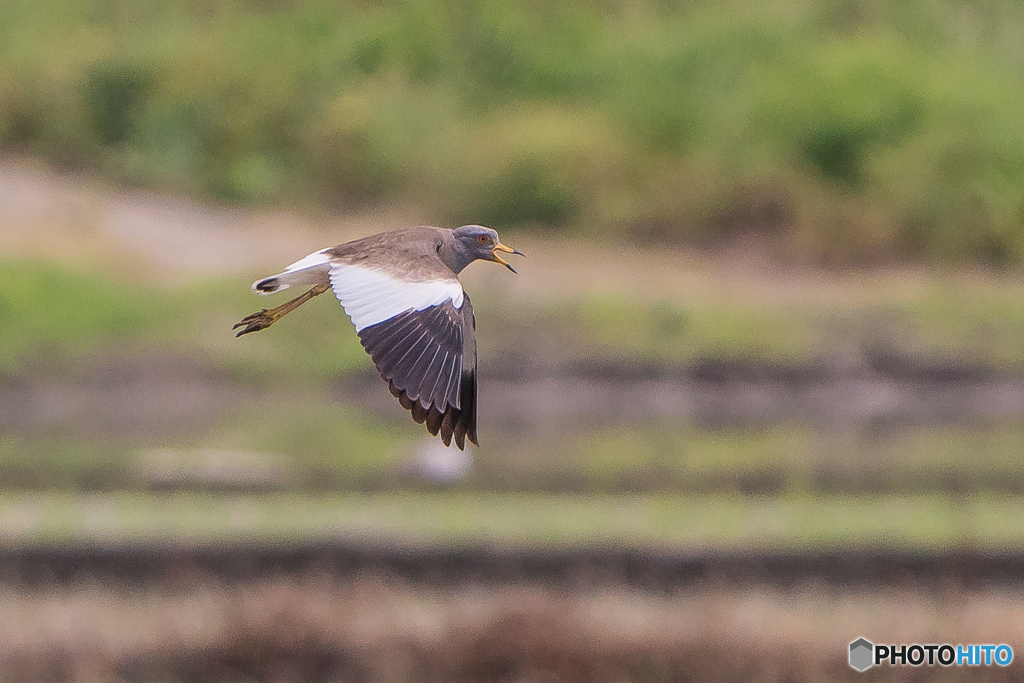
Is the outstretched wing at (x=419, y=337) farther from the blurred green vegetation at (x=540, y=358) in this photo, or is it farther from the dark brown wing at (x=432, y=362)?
the blurred green vegetation at (x=540, y=358)

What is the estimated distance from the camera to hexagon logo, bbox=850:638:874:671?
30.9ft

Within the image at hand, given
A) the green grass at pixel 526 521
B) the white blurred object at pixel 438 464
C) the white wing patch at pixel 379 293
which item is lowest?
the green grass at pixel 526 521

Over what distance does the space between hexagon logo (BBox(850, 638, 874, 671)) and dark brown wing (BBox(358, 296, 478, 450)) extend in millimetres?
6439

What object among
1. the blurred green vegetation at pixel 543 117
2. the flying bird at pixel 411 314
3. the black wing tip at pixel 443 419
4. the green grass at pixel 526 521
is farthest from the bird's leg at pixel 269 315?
the blurred green vegetation at pixel 543 117

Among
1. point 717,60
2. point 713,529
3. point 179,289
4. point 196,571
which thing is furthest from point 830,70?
point 196,571

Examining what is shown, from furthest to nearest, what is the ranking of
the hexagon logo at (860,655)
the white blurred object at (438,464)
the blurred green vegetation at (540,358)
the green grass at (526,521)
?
the blurred green vegetation at (540,358), the white blurred object at (438,464), the green grass at (526,521), the hexagon logo at (860,655)

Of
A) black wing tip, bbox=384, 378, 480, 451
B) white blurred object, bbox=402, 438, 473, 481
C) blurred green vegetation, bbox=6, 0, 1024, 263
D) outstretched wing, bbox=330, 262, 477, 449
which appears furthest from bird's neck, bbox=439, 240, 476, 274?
blurred green vegetation, bbox=6, 0, 1024, 263

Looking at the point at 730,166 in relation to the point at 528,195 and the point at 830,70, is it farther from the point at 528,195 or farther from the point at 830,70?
the point at 528,195

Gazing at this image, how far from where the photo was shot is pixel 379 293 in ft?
10.6

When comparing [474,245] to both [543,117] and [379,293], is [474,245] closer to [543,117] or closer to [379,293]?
[379,293]

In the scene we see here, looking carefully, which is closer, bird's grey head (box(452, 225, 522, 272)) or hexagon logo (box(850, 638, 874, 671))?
bird's grey head (box(452, 225, 522, 272))

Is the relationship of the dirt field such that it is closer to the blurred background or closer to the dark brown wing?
the blurred background

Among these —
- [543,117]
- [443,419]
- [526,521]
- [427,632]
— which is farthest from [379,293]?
[543,117]

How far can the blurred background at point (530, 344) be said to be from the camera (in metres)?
9.87
